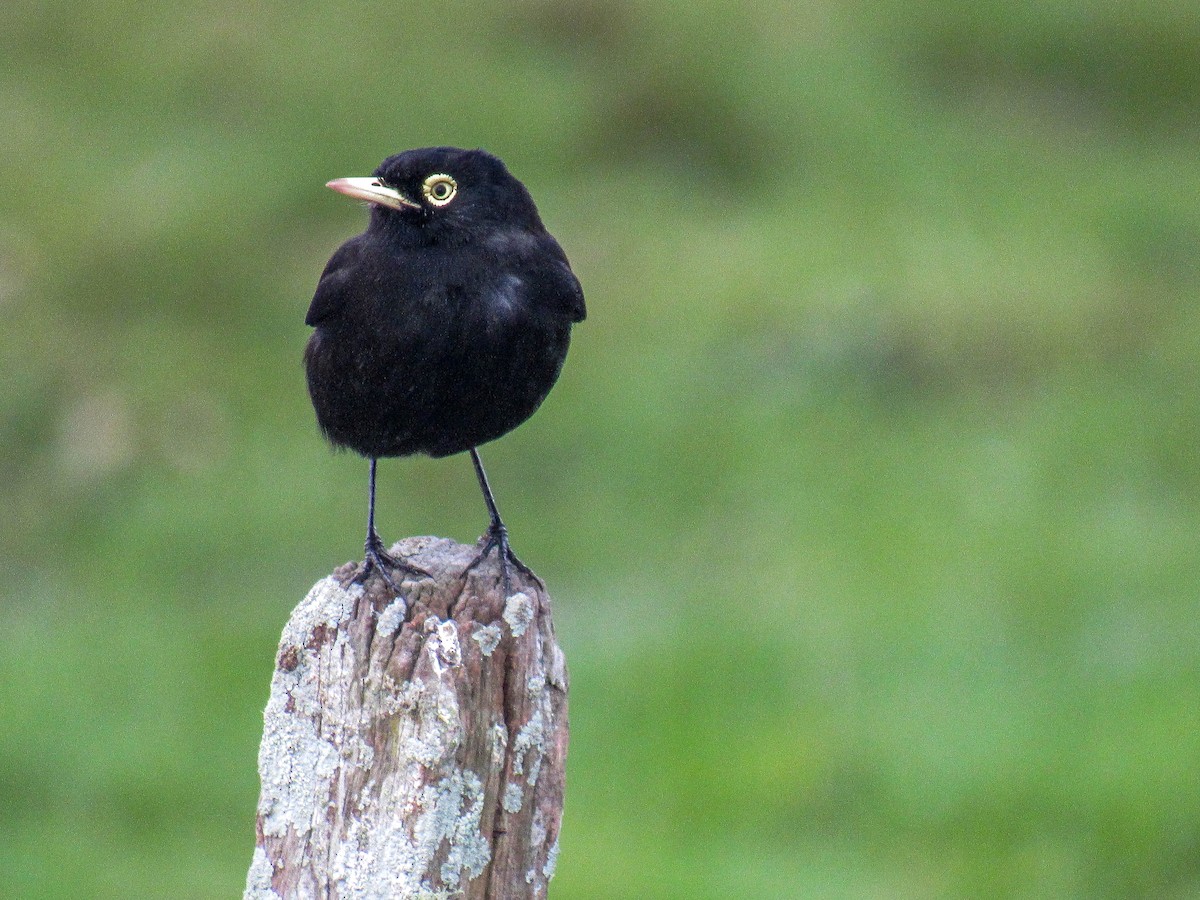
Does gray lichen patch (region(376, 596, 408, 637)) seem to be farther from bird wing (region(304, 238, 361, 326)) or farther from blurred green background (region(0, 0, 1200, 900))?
blurred green background (region(0, 0, 1200, 900))

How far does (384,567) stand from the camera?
4.50 m

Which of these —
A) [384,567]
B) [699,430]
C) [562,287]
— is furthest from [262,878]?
[699,430]

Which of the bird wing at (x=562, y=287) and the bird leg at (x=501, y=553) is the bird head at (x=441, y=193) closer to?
the bird wing at (x=562, y=287)

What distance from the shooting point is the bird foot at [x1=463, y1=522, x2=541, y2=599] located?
4.44m

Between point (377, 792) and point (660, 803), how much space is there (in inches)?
250

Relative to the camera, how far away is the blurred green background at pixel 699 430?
1019cm

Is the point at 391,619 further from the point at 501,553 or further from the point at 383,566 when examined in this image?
the point at 501,553

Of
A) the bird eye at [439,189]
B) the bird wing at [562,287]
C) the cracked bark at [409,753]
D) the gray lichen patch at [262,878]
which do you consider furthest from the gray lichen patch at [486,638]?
the bird eye at [439,189]

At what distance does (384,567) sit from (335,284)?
4.33 ft

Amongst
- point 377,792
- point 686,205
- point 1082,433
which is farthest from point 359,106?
point 377,792

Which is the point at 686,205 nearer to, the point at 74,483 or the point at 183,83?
the point at 183,83

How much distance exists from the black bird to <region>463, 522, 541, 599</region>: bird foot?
0.01 meters

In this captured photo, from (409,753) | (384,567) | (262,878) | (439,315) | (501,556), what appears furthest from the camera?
(439,315)

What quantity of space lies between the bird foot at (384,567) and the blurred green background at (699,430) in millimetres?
4903
